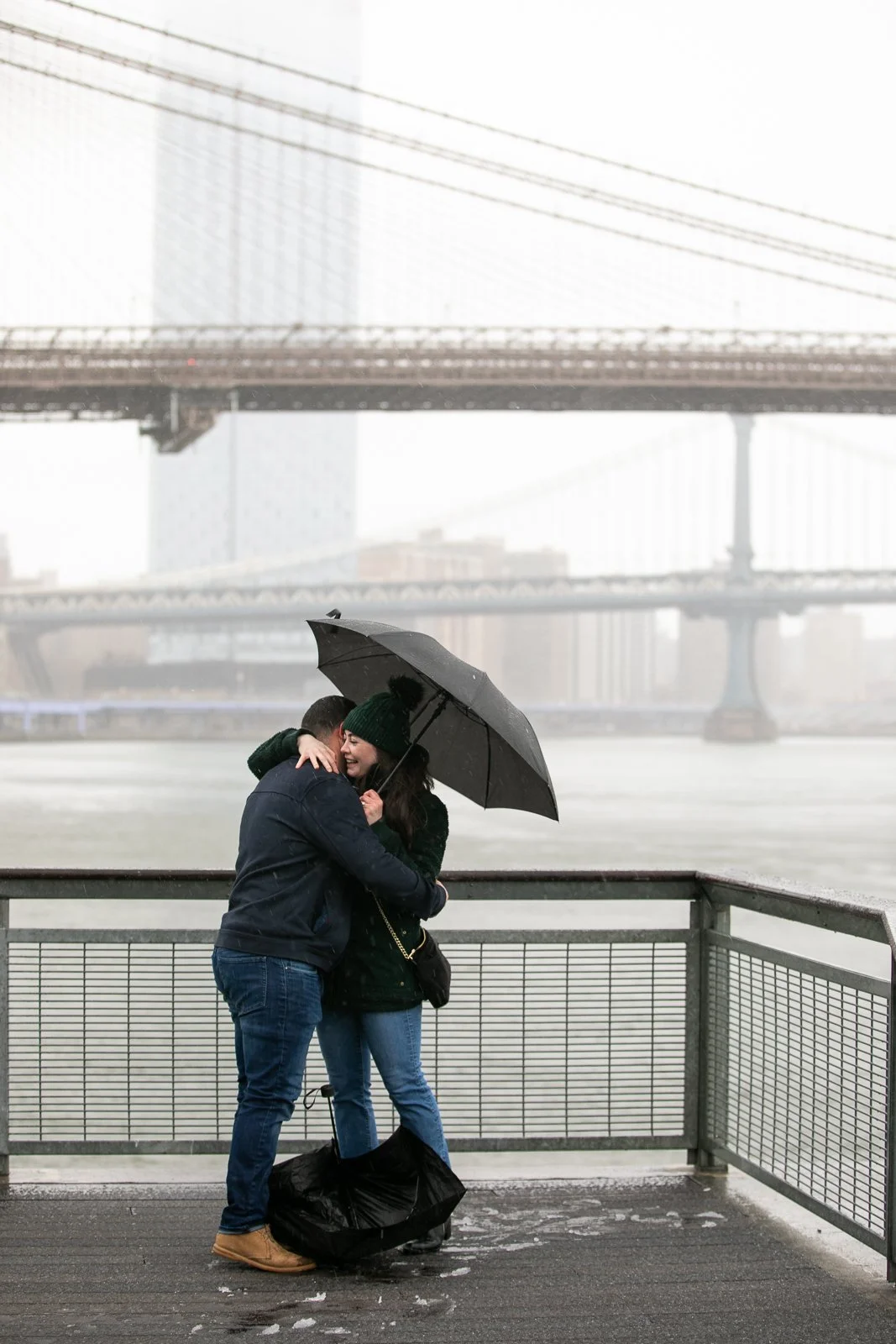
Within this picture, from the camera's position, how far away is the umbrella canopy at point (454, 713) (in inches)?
96.9

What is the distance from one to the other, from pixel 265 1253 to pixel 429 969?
547 mm

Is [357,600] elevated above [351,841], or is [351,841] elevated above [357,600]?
[357,600]

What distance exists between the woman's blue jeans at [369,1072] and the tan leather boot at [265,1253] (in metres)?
0.20

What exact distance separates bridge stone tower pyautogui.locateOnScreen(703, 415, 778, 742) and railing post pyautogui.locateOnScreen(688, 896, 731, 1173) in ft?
120

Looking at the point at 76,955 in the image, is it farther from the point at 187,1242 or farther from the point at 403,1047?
the point at 403,1047

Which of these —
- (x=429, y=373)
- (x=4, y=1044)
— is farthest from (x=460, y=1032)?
(x=429, y=373)

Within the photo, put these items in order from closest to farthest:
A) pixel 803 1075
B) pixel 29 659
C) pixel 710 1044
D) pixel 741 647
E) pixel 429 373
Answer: pixel 803 1075
pixel 710 1044
pixel 429 373
pixel 29 659
pixel 741 647

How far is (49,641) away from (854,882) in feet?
78.2

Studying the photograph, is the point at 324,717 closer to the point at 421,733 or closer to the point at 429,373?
the point at 421,733

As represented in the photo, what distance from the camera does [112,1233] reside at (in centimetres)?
271

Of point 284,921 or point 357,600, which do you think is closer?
point 284,921

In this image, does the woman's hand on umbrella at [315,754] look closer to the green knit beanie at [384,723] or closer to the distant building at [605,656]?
the green knit beanie at [384,723]

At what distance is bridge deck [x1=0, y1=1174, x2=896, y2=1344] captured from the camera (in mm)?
2285

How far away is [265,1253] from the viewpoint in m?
2.49
